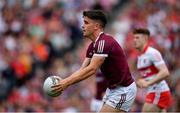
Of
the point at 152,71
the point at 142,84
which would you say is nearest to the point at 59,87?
the point at 142,84

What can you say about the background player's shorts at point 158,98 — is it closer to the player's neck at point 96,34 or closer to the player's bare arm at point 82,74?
the player's neck at point 96,34

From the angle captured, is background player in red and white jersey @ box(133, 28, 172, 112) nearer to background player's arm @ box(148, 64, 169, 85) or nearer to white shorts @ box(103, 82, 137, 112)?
background player's arm @ box(148, 64, 169, 85)

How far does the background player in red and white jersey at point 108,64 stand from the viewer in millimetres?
9891

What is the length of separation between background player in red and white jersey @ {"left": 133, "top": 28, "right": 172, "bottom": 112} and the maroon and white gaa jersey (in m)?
2.03

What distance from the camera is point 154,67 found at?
1270 centimetres

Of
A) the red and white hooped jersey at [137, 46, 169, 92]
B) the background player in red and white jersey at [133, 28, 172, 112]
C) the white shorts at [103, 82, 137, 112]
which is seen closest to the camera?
the white shorts at [103, 82, 137, 112]

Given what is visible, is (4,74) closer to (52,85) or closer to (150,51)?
(150,51)

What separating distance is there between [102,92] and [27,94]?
4153mm

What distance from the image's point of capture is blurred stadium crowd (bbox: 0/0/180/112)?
17.3 metres

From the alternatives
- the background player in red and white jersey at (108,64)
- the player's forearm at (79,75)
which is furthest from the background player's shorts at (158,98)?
the player's forearm at (79,75)

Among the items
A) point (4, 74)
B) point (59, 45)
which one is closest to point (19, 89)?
point (4, 74)

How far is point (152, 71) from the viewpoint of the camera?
12703 mm

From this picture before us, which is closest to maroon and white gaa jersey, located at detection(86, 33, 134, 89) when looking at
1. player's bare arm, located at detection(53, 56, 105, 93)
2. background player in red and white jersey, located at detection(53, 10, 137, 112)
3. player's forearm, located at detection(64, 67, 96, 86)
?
background player in red and white jersey, located at detection(53, 10, 137, 112)

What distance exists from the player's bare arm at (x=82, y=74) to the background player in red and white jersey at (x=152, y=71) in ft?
8.34
